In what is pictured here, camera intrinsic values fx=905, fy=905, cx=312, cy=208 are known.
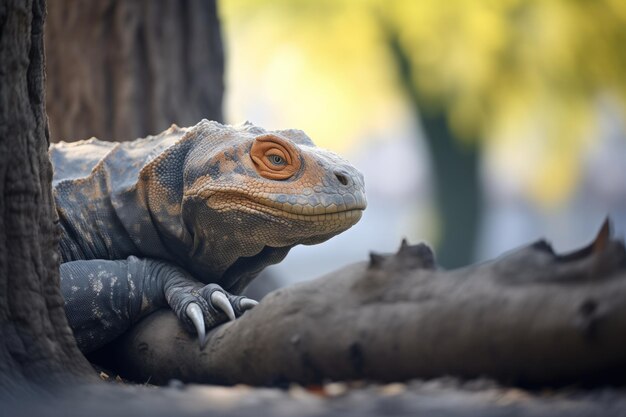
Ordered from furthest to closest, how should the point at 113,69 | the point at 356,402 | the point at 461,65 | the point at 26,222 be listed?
the point at 461,65 → the point at 113,69 → the point at 26,222 → the point at 356,402

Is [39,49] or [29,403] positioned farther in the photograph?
[39,49]

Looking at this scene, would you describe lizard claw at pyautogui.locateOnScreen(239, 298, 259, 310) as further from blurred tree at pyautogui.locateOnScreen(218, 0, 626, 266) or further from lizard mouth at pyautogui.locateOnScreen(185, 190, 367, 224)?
blurred tree at pyautogui.locateOnScreen(218, 0, 626, 266)

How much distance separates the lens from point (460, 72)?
2127cm

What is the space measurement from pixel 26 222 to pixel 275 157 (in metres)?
1.33

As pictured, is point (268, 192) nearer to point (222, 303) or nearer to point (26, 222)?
point (222, 303)

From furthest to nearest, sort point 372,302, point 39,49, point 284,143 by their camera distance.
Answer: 1. point 284,143
2. point 39,49
3. point 372,302

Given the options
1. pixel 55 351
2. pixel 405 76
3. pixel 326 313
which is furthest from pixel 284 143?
pixel 405 76

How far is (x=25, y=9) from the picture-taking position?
355 centimetres

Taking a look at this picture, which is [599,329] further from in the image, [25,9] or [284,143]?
[25,9]

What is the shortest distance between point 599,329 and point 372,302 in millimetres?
914

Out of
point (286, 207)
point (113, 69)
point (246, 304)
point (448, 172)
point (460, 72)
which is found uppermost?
point (460, 72)

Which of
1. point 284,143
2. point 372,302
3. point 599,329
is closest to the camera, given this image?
point 599,329

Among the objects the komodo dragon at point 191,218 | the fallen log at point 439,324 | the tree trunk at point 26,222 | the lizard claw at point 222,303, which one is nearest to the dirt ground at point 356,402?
the fallen log at point 439,324

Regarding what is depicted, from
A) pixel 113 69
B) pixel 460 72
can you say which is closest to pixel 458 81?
pixel 460 72
